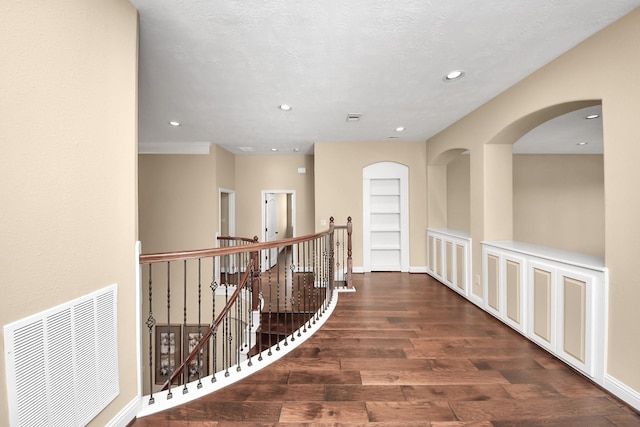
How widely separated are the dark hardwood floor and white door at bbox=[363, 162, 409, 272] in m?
2.43

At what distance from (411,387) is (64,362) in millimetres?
2096

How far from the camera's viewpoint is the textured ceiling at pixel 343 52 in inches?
67.7

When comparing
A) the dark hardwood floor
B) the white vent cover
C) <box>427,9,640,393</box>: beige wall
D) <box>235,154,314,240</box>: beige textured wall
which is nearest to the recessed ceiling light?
<box>427,9,640,393</box>: beige wall

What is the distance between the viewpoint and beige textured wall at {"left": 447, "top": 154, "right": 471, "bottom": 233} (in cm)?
552

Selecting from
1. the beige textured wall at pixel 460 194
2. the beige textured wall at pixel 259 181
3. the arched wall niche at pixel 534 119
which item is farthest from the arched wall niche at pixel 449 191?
the beige textured wall at pixel 259 181

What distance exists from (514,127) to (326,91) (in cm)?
220

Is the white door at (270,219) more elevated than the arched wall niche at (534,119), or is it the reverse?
the arched wall niche at (534,119)

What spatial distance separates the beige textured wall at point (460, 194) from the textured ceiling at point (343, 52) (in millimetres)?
2188

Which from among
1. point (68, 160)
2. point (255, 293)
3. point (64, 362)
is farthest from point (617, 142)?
point (255, 293)

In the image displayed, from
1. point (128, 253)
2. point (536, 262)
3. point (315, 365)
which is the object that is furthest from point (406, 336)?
point (128, 253)

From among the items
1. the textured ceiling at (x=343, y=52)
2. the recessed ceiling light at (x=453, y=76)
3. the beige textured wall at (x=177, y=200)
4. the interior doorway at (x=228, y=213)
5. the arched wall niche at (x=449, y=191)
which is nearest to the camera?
the textured ceiling at (x=343, y=52)

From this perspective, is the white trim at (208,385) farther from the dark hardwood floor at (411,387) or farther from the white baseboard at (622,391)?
the white baseboard at (622,391)

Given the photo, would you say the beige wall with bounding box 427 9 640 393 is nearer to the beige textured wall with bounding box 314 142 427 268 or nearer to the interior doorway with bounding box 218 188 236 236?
the beige textured wall with bounding box 314 142 427 268

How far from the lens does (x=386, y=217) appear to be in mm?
5387
